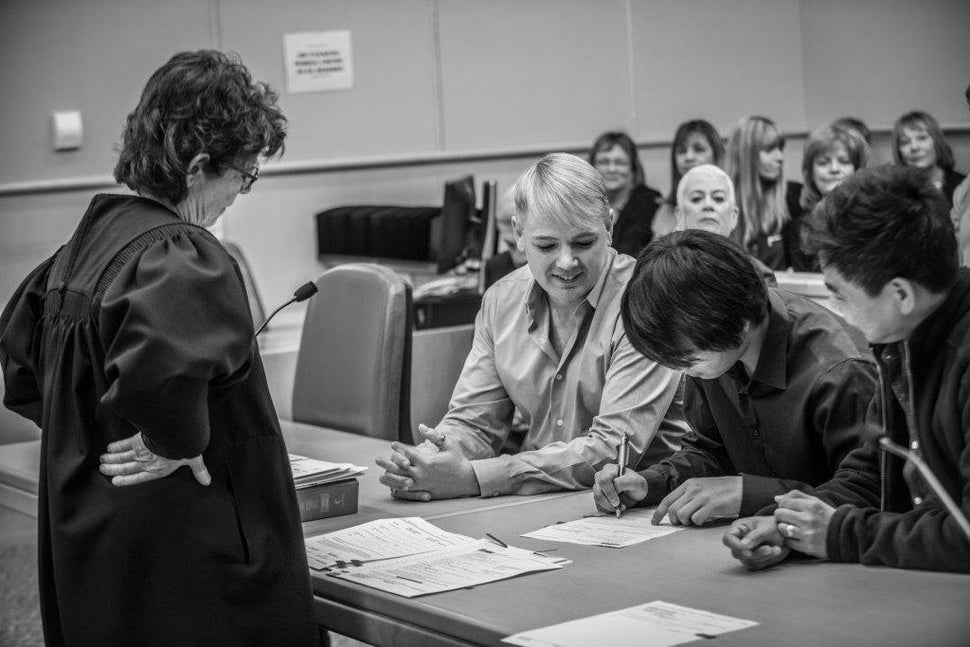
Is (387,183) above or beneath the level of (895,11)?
beneath

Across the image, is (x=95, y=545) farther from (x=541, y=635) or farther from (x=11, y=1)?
(x=11, y=1)

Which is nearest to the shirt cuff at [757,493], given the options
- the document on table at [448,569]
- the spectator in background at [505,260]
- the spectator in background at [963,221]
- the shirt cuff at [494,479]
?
the document on table at [448,569]

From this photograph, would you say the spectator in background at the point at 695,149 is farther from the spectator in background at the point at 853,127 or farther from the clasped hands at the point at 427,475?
the clasped hands at the point at 427,475

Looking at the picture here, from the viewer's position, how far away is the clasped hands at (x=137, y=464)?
1765mm

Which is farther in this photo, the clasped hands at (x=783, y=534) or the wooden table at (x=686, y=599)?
the clasped hands at (x=783, y=534)

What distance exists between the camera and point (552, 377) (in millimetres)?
2730

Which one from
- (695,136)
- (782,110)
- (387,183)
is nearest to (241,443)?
(695,136)

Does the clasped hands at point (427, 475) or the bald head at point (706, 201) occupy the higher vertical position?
the bald head at point (706, 201)

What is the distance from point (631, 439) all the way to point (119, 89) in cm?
461

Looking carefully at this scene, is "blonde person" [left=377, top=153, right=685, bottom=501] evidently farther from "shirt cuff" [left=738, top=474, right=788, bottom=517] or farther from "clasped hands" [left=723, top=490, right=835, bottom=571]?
"clasped hands" [left=723, top=490, right=835, bottom=571]

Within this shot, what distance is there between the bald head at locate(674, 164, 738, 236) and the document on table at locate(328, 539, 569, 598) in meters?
2.34

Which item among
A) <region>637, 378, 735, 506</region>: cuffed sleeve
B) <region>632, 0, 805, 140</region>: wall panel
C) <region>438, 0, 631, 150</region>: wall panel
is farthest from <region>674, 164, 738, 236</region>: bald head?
<region>632, 0, 805, 140</region>: wall panel

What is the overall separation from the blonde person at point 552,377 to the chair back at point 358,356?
46 cm

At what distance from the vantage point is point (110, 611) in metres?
1.83
